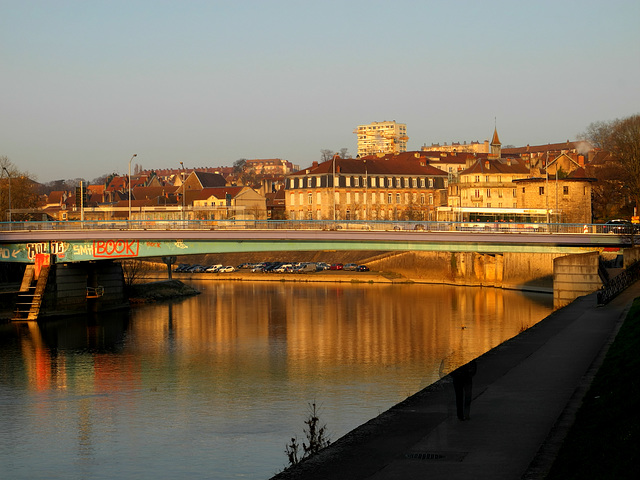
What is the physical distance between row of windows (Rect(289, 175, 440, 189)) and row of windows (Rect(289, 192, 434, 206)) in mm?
1320

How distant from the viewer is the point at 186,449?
26.7 metres

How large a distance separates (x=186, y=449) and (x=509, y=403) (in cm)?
998

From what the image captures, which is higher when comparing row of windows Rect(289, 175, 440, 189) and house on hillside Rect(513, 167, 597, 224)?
row of windows Rect(289, 175, 440, 189)

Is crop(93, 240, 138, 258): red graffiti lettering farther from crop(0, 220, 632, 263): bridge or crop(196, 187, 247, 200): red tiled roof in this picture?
crop(196, 187, 247, 200): red tiled roof

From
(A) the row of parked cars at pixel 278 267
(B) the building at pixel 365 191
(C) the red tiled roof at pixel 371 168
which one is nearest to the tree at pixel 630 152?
(A) the row of parked cars at pixel 278 267

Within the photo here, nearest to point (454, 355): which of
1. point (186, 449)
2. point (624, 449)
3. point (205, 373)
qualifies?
point (205, 373)

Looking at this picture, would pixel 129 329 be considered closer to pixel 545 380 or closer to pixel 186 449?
pixel 186 449

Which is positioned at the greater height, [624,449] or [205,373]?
[624,449]

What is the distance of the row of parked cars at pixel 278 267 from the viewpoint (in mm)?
113938

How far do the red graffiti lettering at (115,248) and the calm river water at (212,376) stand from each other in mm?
5077

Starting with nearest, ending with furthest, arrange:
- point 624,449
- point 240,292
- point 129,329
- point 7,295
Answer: point 624,449 → point 129,329 → point 7,295 → point 240,292

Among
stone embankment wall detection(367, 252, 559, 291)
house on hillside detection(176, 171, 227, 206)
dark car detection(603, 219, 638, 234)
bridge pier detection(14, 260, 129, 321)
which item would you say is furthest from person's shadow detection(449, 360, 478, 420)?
house on hillside detection(176, 171, 227, 206)

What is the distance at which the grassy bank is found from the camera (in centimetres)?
1527

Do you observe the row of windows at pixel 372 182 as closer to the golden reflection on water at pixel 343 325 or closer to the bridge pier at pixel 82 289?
the golden reflection on water at pixel 343 325
